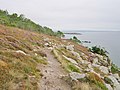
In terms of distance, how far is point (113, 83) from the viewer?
20906 mm

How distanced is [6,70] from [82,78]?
5065 mm

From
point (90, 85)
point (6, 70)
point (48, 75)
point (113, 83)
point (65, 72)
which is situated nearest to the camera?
point (6, 70)

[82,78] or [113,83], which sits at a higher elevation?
[82,78]

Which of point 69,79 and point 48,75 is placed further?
point 48,75

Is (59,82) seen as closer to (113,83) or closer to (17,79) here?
(17,79)

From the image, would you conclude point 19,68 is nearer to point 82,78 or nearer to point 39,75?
point 39,75

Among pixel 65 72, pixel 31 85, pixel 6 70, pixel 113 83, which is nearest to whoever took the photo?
pixel 31 85

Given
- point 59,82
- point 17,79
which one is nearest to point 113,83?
point 59,82

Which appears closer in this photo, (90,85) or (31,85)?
(31,85)

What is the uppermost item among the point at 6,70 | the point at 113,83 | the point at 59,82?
Result: the point at 6,70

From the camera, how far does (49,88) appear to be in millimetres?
14008

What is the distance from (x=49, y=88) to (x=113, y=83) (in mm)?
8738

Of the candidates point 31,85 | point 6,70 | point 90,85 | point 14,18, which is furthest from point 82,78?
point 14,18

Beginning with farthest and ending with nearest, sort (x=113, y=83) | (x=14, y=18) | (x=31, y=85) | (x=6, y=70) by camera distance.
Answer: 1. (x=14, y=18)
2. (x=113, y=83)
3. (x=6, y=70)
4. (x=31, y=85)
